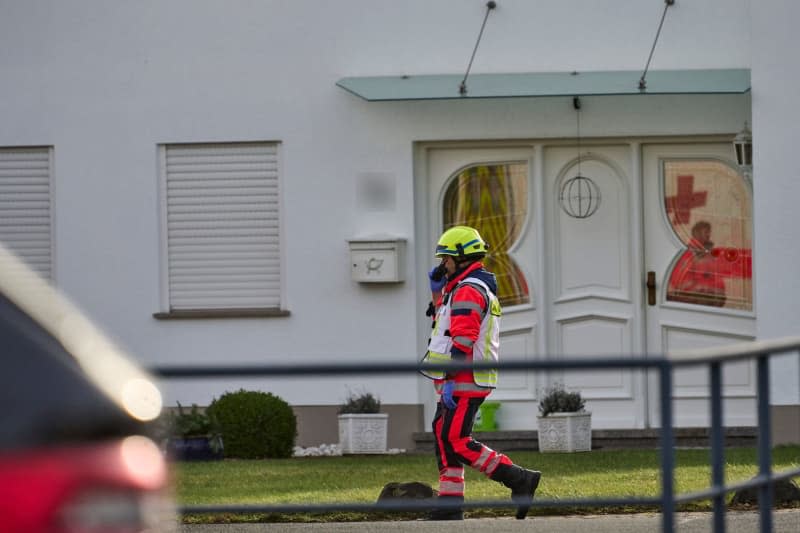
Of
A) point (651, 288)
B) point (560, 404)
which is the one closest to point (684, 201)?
point (651, 288)

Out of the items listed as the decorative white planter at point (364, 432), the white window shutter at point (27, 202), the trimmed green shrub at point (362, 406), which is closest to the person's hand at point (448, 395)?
the decorative white planter at point (364, 432)

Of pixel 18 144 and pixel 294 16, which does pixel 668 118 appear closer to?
pixel 294 16

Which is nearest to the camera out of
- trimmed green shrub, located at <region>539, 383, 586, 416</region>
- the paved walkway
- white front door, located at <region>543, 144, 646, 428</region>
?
the paved walkway

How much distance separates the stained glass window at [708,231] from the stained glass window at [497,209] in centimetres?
136

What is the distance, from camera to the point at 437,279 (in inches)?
405

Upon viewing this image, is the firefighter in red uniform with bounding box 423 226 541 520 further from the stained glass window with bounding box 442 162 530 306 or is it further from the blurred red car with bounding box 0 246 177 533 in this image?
the blurred red car with bounding box 0 246 177 533

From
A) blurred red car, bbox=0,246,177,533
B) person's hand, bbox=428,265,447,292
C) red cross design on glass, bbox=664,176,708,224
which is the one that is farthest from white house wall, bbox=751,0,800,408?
blurred red car, bbox=0,246,177,533

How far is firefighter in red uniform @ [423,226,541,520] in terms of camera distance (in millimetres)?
9539

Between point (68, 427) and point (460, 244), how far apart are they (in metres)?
7.20

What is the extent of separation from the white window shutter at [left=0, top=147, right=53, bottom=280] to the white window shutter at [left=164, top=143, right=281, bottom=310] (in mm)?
1224

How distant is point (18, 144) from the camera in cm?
1573

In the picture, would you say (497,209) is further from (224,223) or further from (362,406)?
(224,223)

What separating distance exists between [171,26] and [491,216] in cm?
→ 348

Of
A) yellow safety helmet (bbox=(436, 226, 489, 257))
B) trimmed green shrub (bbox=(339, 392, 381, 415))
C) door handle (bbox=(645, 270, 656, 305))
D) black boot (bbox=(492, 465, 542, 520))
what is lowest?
black boot (bbox=(492, 465, 542, 520))
